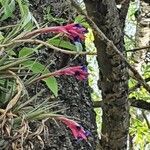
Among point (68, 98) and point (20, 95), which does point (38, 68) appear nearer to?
point (20, 95)

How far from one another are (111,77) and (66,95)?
0.45 feet

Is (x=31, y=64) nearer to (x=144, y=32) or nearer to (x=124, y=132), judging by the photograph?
(x=124, y=132)

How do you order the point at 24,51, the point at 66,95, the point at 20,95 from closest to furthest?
the point at 20,95 → the point at 24,51 → the point at 66,95

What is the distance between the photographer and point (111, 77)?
1.26m

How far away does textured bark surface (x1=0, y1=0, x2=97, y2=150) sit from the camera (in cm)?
111

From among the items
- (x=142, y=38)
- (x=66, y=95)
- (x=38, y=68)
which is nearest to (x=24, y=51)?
(x=38, y=68)

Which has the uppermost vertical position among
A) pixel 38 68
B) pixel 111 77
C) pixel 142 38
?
pixel 38 68

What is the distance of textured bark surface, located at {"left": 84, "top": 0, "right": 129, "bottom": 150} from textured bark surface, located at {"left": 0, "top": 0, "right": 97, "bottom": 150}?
0.06 m

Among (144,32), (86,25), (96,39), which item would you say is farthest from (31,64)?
(144,32)

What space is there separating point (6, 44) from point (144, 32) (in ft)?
8.41

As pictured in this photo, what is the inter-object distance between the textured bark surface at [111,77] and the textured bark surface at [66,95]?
0.06 meters

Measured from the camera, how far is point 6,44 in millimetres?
744

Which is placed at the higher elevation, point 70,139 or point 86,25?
point 86,25

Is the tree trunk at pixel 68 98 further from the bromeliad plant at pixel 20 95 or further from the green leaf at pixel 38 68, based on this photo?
the bromeliad plant at pixel 20 95
